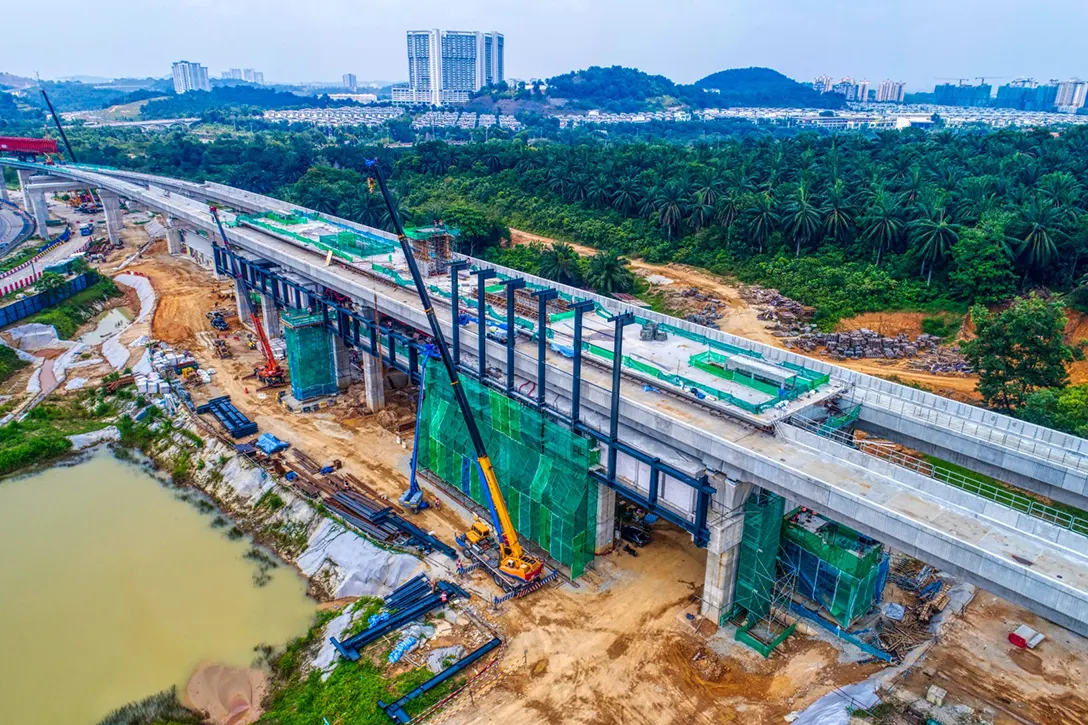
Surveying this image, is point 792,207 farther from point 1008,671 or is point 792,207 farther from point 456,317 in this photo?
point 1008,671

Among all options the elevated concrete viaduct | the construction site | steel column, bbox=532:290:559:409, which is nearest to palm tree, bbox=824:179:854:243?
the construction site

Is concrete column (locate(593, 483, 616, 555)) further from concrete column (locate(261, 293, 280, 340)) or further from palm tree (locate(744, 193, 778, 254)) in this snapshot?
palm tree (locate(744, 193, 778, 254))

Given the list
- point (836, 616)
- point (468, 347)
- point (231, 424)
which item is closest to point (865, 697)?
point (836, 616)

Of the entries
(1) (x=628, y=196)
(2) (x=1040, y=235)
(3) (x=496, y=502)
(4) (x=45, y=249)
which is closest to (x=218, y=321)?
(4) (x=45, y=249)

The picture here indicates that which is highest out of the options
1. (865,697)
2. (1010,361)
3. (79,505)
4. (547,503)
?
(1010,361)

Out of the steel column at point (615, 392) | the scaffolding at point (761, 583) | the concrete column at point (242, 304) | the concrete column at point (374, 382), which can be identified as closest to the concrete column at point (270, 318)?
the concrete column at point (242, 304)

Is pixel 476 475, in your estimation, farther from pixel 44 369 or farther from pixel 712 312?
pixel 44 369
